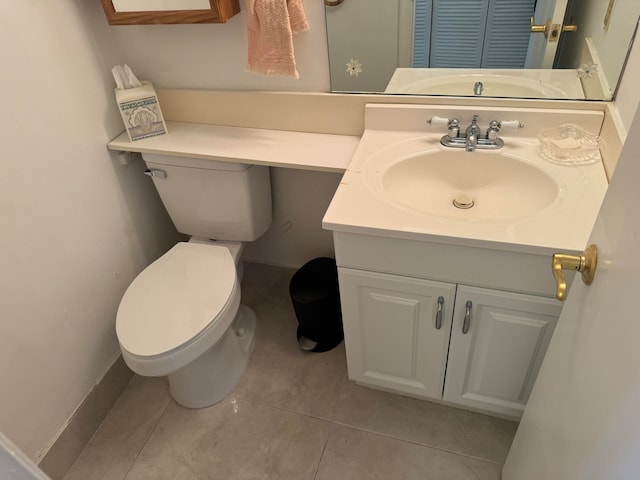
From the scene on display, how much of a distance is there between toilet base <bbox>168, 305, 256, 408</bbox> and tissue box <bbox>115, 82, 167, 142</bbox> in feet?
2.38

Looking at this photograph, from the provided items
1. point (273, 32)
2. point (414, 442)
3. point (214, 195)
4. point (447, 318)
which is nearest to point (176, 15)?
point (273, 32)

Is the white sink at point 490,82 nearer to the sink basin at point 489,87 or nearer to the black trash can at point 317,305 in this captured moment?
the sink basin at point 489,87

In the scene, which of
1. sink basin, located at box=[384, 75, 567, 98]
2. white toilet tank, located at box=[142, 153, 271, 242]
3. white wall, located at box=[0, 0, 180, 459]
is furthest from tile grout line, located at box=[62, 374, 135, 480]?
sink basin, located at box=[384, 75, 567, 98]

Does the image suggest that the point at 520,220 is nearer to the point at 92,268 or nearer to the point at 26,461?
the point at 26,461

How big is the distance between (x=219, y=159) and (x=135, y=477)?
1.02 m

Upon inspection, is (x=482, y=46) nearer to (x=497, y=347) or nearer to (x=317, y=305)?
(x=497, y=347)

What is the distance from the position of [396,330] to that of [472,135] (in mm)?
569

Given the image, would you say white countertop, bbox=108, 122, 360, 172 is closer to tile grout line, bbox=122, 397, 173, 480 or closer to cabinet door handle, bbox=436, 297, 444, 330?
cabinet door handle, bbox=436, 297, 444, 330

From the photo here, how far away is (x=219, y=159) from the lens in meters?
1.40

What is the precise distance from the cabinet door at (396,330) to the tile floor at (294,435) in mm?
128

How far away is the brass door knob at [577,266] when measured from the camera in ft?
2.22

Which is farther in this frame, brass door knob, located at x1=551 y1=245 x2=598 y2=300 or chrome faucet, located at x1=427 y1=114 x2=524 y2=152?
chrome faucet, located at x1=427 y1=114 x2=524 y2=152

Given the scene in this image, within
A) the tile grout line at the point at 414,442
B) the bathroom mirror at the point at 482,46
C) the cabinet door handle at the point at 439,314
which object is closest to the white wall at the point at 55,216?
the bathroom mirror at the point at 482,46

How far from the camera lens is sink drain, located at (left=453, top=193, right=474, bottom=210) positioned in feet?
3.98
